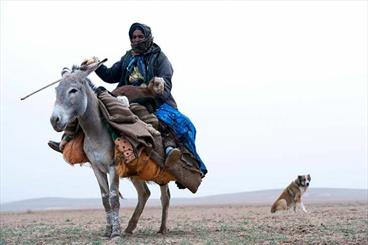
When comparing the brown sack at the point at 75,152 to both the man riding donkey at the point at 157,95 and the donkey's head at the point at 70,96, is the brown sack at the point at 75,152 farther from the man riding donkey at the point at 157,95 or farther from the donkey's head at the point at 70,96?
the donkey's head at the point at 70,96

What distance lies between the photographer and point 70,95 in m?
9.23

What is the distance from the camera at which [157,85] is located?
1012cm

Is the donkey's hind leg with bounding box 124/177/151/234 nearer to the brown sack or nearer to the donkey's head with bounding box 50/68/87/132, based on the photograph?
the brown sack

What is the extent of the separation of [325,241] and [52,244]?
364cm

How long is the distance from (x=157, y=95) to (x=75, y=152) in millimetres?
1506

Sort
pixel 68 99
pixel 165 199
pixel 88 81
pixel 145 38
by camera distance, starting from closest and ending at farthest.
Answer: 1. pixel 68 99
2. pixel 88 81
3. pixel 145 38
4. pixel 165 199

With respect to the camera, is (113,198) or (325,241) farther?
(113,198)

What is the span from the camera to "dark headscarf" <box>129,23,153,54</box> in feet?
34.9

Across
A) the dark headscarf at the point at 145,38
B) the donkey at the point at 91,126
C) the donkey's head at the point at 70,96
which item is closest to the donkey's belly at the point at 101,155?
the donkey at the point at 91,126

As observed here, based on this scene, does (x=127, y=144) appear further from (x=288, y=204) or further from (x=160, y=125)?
(x=288, y=204)

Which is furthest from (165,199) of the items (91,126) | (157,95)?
(91,126)

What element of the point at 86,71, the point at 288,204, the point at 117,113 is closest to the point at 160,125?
the point at 117,113

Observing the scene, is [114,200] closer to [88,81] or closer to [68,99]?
[68,99]

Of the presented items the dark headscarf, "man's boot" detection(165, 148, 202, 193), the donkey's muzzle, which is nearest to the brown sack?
the donkey's muzzle
